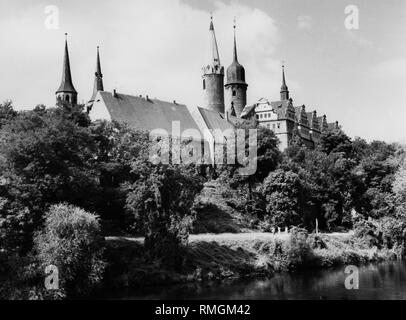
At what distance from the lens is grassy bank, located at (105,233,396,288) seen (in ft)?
108

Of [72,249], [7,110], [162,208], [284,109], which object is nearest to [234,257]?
[162,208]

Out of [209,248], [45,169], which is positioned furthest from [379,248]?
[45,169]

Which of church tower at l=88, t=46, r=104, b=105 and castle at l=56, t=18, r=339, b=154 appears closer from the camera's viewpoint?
castle at l=56, t=18, r=339, b=154

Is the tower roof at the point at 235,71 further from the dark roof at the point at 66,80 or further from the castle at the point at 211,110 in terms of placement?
the dark roof at the point at 66,80

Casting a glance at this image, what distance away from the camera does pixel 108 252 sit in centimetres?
3309

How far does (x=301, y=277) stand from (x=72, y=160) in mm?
17255

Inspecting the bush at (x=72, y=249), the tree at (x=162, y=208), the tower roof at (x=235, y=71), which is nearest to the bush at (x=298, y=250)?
the tree at (x=162, y=208)

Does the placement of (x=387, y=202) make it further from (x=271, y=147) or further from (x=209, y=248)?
(x=209, y=248)

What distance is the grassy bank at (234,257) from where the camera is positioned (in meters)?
32.9

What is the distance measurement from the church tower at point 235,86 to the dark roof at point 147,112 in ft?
64.5

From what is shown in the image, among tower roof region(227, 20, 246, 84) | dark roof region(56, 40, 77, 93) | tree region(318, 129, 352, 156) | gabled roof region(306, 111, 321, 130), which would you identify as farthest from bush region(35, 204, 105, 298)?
gabled roof region(306, 111, 321, 130)

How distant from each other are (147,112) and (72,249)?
45211mm

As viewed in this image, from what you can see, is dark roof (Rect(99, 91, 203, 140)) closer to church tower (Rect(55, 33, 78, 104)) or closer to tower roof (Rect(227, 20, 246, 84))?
church tower (Rect(55, 33, 78, 104))

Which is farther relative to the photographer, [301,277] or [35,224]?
[301,277]
